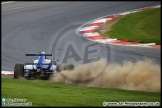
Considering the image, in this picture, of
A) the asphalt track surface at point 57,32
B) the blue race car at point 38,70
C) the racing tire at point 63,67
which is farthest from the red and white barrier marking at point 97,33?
the blue race car at point 38,70

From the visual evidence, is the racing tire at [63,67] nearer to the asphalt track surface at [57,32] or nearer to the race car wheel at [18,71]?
the race car wheel at [18,71]

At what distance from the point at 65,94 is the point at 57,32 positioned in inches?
413

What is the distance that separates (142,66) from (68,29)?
740 cm

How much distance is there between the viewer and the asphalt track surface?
61.1 feet

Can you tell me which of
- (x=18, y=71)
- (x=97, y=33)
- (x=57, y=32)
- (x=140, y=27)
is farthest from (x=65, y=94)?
(x=140, y=27)

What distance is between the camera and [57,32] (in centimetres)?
2245

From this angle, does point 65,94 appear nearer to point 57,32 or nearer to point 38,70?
point 38,70

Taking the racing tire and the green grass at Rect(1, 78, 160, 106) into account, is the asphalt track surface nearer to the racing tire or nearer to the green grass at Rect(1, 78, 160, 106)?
the racing tire

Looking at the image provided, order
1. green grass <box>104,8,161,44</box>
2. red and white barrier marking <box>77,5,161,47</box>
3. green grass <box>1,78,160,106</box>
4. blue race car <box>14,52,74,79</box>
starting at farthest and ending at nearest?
1. green grass <box>104,8,161,44</box>
2. red and white barrier marking <box>77,5,161,47</box>
3. blue race car <box>14,52,74,79</box>
4. green grass <box>1,78,160,106</box>

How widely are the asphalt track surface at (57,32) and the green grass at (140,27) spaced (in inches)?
53.9

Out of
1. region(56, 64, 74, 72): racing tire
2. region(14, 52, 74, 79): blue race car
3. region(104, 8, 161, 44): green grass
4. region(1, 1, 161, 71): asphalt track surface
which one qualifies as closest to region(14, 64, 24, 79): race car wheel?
region(14, 52, 74, 79): blue race car

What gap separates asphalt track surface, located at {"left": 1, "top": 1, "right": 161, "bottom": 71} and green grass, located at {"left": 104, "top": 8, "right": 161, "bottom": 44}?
1.37 metres

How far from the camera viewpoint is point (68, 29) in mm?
23094

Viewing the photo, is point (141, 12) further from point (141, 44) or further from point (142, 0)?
point (141, 44)
